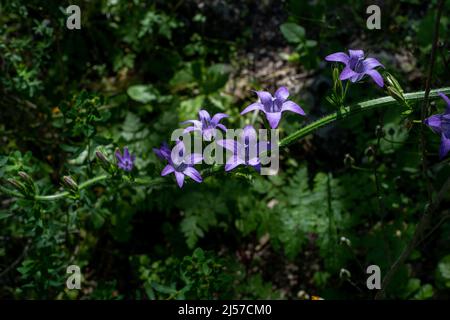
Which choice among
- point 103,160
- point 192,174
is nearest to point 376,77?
point 192,174

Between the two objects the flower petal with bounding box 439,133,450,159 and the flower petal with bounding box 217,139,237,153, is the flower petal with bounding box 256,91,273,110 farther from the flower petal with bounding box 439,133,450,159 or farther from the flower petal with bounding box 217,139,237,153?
the flower petal with bounding box 439,133,450,159

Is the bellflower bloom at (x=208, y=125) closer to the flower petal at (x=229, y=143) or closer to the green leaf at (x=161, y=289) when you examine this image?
the flower petal at (x=229, y=143)

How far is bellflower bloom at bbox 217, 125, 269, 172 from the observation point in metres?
2.07

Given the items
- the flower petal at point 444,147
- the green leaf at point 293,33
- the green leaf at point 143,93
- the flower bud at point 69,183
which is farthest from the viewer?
the green leaf at point 143,93

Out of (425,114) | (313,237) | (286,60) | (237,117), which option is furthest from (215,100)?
(425,114)

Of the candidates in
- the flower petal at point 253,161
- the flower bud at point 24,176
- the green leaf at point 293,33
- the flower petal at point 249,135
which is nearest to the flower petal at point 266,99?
the flower petal at point 249,135

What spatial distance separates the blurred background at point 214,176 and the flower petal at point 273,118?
1.04 feet

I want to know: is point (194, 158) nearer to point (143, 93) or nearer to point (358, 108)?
point (358, 108)

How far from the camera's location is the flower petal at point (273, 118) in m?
1.98

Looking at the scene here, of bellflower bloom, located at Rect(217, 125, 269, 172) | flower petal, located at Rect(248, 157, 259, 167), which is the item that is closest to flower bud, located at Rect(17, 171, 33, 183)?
bellflower bloom, located at Rect(217, 125, 269, 172)

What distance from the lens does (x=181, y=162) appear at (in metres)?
2.22

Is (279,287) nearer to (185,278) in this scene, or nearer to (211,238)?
(211,238)

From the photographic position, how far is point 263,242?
405 centimetres

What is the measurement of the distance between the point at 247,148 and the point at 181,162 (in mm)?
324
